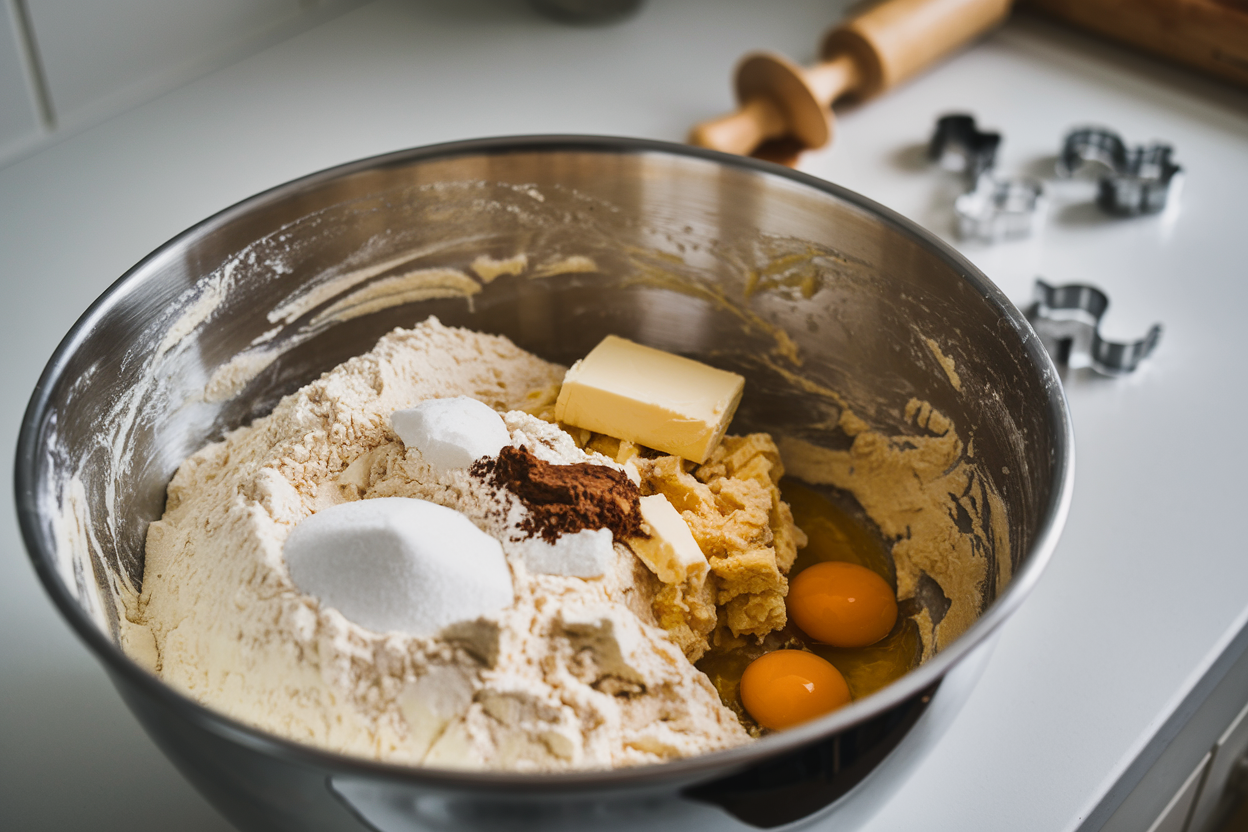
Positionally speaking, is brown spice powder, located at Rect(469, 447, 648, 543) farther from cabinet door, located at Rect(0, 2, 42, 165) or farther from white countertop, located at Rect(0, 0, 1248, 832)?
cabinet door, located at Rect(0, 2, 42, 165)

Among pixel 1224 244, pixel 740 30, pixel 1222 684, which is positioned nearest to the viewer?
pixel 1222 684

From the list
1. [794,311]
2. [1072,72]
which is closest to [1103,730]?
[794,311]

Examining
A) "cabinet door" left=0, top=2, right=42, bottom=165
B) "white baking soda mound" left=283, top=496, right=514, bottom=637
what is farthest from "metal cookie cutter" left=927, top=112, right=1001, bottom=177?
"cabinet door" left=0, top=2, right=42, bottom=165

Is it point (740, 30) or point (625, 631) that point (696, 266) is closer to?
point (625, 631)

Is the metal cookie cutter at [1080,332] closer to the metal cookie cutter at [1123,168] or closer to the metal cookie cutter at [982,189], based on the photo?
the metal cookie cutter at [982,189]

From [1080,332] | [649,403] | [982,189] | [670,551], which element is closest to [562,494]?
[670,551]

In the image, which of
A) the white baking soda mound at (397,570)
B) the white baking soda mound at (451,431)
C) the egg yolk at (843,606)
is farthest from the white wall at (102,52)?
the egg yolk at (843,606)

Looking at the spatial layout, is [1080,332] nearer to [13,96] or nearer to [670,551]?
[670,551]
